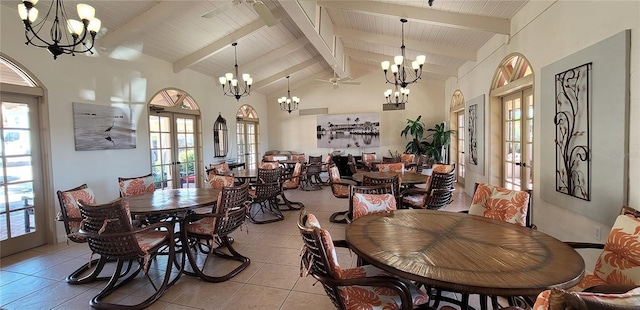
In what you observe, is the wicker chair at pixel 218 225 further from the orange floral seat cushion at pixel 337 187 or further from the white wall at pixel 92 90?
the white wall at pixel 92 90

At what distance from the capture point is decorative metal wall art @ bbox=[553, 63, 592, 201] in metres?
2.56

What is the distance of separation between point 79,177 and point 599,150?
586cm

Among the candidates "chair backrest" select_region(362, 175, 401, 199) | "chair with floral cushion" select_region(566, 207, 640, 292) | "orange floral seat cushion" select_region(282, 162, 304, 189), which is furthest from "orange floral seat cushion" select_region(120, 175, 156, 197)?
"chair with floral cushion" select_region(566, 207, 640, 292)

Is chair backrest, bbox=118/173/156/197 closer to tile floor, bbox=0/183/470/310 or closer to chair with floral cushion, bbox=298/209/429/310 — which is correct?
tile floor, bbox=0/183/470/310

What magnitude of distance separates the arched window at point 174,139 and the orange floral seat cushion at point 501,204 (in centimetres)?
525

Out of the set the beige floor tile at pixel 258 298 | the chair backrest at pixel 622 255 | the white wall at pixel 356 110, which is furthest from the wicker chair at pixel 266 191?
the white wall at pixel 356 110

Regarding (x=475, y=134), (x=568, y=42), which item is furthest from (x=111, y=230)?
(x=475, y=134)

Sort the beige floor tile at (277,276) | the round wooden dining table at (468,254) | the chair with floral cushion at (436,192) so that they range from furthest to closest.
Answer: the chair with floral cushion at (436,192), the beige floor tile at (277,276), the round wooden dining table at (468,254)

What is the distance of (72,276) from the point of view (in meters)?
2.79

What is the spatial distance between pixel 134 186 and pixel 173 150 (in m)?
2.19

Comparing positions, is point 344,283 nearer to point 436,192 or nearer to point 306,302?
point 306,302

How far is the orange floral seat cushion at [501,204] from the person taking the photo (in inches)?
88.7

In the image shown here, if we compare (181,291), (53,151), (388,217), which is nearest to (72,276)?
(181,291)

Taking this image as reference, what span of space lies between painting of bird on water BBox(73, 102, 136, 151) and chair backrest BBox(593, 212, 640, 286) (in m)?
5.52
